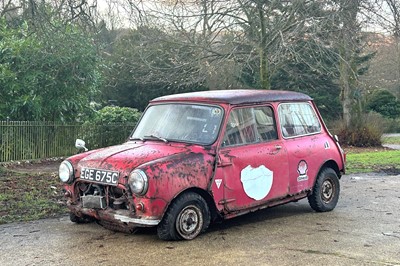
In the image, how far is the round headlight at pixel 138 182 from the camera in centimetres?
554

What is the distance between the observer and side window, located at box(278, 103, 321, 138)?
739 centimetres

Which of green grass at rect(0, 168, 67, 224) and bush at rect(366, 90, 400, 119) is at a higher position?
bush at rect(366, 90, 400, 119)

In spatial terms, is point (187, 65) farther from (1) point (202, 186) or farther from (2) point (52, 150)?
(1) point (202, 186)

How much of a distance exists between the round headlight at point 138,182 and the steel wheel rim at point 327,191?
11.1 ft

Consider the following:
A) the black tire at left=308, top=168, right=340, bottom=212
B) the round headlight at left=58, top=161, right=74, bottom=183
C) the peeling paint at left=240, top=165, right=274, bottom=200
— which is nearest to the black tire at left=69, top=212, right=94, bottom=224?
the round headlight at left=58, top=161, right=74, bottom=183

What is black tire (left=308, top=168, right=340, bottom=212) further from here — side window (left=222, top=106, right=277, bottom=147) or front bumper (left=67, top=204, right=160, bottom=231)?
front bumper (left=67, top=204, right=160, bottom=231)

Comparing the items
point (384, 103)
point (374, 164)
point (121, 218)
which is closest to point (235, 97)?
point (121, 218)

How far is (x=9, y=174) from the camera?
1195 centimetres

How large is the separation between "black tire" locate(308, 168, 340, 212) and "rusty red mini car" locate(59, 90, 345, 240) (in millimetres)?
16

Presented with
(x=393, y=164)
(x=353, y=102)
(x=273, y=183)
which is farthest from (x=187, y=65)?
(x=353, y=102)

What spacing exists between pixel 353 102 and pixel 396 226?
2194 centimetres

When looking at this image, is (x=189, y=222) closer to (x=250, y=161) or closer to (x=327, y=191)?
(x=250, y=161)

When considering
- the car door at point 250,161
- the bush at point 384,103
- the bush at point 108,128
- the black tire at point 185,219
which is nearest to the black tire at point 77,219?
the black tire at point 185,219

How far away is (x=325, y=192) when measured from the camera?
25.8 feet
